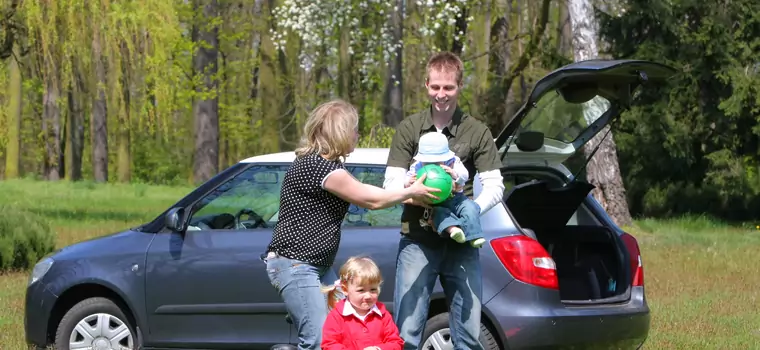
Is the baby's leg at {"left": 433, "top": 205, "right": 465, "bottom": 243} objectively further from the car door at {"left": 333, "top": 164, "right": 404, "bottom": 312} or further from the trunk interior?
the trunk interior

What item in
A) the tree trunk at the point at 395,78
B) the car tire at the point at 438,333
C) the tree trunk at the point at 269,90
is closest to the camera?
the car tire at the point at 438,333

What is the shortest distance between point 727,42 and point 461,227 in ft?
64.1

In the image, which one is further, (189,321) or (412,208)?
(189,321)

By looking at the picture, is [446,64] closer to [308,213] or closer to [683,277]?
[308,213]

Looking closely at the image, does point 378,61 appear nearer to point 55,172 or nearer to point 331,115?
point 55,172

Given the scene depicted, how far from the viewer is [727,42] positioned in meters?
23.8

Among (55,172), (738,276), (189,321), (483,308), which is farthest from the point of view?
(55,172)

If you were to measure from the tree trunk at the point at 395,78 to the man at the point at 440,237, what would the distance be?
83.5 feet

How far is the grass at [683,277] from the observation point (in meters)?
9.78

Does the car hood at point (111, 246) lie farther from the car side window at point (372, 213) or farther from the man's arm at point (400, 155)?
the man's arm at point (400, 155)

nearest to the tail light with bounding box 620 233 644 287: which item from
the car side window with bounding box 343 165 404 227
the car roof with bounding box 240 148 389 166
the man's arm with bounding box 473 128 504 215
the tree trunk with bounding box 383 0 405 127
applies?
the car side window with bounding box 343 165 404 227

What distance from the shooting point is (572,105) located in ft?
24.6

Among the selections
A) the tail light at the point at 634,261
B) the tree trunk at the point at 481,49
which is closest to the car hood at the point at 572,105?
the tail light at the point at 634,261

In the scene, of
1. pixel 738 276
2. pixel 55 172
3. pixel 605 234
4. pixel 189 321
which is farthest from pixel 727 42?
pixel 55 172
